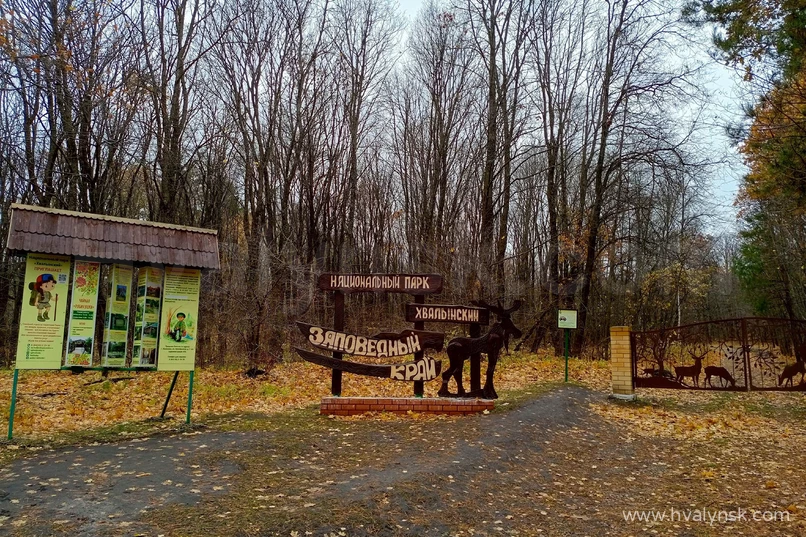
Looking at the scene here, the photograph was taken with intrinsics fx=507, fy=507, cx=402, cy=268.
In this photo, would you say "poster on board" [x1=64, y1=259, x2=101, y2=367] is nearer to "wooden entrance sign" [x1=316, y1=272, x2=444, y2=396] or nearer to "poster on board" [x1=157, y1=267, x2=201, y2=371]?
"poster on board" [x1=157, y1=267, x2=201, y2=371]

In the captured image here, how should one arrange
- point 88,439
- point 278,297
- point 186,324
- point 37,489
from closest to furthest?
point 37,489 → point 88,439 → point 186,324 → point 278,297

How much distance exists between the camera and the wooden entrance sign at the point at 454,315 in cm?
918

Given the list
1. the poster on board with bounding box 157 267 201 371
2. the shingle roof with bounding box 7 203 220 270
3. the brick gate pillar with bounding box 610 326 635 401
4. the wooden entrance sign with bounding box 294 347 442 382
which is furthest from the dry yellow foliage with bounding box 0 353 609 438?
the shingle roof with bounding box 7 203 220 270

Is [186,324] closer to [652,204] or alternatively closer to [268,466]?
[268,466]

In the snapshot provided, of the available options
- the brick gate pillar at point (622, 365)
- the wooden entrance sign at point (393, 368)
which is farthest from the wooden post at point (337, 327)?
the brick gate pillar at point (622, 365)

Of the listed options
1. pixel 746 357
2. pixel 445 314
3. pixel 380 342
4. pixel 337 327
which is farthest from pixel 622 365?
pixel 337 327

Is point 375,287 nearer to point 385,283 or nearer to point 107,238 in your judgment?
point 385,283

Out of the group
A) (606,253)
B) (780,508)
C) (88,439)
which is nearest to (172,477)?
(88,439)

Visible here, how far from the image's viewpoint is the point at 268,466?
5.77 metres

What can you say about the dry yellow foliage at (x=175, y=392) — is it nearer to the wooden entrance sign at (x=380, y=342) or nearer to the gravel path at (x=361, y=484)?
the wooden entrance sign at (x=380, y=342)

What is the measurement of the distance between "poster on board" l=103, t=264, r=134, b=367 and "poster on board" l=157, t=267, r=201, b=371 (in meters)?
0.46

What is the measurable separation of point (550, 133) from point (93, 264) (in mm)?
19215

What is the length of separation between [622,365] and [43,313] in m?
11.0

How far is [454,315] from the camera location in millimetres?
9312
